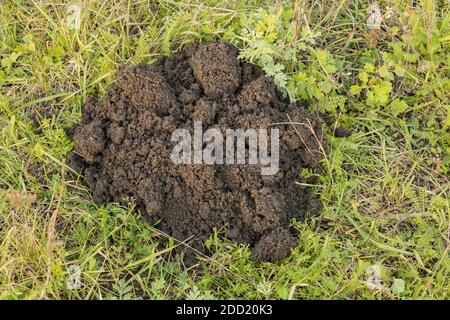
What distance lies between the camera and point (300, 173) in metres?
3.01

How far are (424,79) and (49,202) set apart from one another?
7.29ft

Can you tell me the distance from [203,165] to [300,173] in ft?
1.76

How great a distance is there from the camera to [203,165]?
9.41 ft

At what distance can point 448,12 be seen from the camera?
3346 mm

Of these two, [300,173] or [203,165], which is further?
[300,173]

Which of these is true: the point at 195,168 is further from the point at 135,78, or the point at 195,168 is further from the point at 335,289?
the point at 335,289

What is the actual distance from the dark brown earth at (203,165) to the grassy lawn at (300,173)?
3.5 inches

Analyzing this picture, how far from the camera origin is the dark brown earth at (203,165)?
9.44 ft

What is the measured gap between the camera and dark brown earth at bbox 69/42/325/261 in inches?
113

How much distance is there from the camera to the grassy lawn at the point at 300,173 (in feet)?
9.11

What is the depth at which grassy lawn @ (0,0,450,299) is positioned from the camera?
278 cm

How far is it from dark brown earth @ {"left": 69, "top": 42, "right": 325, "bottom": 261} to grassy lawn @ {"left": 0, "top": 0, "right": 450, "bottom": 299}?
0.09m

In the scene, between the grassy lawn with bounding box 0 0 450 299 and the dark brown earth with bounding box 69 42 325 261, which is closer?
the grassy lawn with bounding box 0 0 450 299

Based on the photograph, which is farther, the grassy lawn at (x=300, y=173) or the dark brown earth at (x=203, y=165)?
the dark brown earth at (x=203, y=165)
